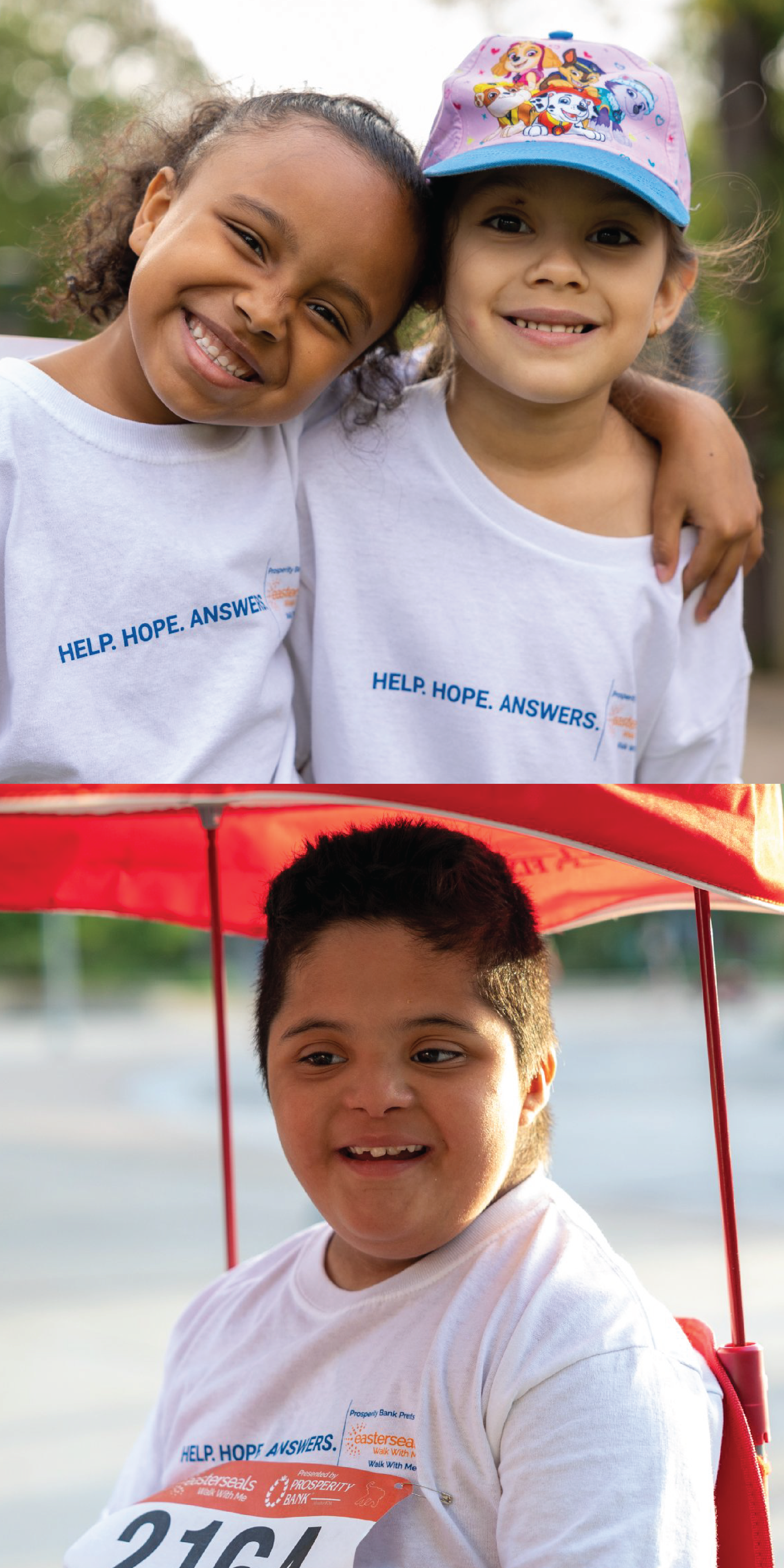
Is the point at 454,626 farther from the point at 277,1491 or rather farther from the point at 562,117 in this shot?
the point at 277,1491

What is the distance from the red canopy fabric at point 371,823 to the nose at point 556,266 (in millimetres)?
365

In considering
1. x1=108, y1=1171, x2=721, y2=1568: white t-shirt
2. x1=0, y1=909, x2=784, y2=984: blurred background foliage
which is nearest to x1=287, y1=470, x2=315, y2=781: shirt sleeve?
x1=108, y1=1171, x2=721, y2=1568: white t-shirt

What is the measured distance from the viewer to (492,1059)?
0.85 m

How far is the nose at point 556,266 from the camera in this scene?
0.96 m

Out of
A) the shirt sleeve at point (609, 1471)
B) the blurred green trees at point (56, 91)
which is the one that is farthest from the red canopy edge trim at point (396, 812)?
the blurred green trees at point (56, 91)

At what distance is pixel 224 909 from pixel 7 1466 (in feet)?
4.49

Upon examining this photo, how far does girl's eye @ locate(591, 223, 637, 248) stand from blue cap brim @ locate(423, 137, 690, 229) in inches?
1.1

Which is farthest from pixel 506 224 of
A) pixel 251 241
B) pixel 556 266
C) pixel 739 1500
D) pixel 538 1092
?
pixel 739 1500

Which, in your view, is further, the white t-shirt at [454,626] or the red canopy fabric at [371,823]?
the white t-shirt at [454,626]

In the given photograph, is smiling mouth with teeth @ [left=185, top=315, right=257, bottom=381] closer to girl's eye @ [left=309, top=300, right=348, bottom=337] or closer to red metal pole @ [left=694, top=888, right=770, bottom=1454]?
girl's eye @ [left=309, top=300, right=348, bottom=337]

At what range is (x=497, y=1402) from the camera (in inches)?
30.6

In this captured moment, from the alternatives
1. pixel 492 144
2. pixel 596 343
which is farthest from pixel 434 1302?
pixel 492 144

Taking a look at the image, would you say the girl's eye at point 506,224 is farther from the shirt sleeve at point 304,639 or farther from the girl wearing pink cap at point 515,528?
the shirt sleeve at point 304,639

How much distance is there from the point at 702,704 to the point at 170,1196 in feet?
13.5
